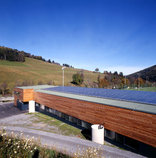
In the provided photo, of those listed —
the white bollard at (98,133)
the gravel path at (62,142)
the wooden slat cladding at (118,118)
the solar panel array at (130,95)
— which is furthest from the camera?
the solar panel array at (130,95)

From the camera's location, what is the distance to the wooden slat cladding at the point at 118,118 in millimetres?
9472

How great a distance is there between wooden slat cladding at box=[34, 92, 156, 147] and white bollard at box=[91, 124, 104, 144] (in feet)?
1.94

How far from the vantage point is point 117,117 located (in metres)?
11.6

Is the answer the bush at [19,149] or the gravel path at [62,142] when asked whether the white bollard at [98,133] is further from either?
the bush at [19,149]

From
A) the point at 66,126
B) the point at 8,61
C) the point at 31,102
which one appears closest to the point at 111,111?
the point at 66,126

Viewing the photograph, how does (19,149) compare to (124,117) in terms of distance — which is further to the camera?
(124,117)

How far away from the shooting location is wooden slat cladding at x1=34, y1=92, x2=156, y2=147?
9472mm

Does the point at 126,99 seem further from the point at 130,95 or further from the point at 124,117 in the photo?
the point at 124,117

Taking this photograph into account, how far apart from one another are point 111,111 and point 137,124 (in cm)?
265

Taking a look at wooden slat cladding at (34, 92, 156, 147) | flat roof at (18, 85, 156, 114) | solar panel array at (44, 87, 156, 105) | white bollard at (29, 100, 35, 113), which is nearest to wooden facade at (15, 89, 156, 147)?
wooden slat cladding at (34, 92, 156, 147)

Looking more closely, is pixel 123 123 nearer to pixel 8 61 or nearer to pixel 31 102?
pixel 31 102

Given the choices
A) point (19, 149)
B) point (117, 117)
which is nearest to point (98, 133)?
point (117, 117)

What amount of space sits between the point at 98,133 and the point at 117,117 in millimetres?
→ 2851

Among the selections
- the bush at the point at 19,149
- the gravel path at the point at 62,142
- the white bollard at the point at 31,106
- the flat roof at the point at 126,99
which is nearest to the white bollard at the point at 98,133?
the gravel path at the point at 62,142
